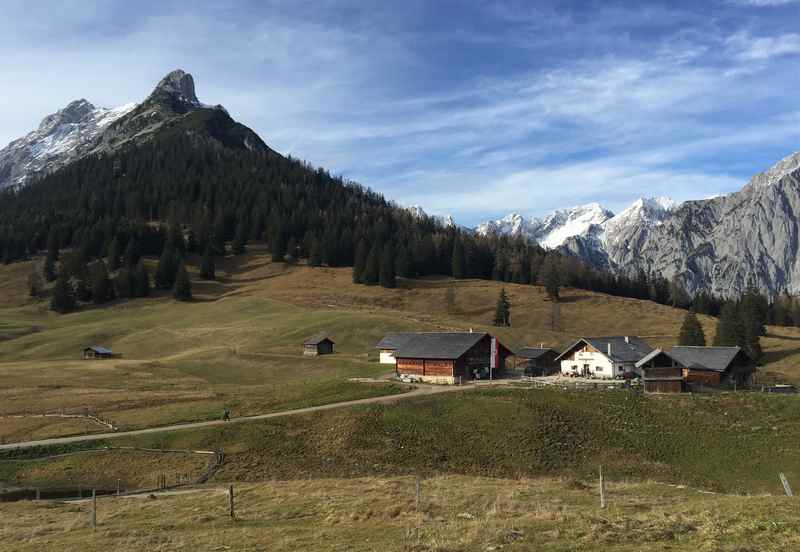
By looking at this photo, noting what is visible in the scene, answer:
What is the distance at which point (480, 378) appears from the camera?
78.9 metres

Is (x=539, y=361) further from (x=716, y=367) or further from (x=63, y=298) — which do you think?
(x=63, y=298)

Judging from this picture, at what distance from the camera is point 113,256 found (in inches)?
6993

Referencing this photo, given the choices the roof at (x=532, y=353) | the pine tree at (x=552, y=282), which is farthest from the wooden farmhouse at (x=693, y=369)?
the pine tree at (x=552, y=282)

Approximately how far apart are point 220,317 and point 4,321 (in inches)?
1811

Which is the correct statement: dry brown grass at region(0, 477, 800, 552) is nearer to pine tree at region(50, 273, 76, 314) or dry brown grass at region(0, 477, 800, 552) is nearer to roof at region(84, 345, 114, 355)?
roof at region(84, 345, 114, 355)

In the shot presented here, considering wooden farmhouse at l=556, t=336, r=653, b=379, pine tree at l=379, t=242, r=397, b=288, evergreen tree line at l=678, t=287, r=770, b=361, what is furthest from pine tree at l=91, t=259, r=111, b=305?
evergreen tree line at l=678, t=287, r=770, b=361

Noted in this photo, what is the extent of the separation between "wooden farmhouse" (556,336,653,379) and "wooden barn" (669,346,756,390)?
6853mm

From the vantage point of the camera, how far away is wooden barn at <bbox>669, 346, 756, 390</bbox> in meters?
74.6

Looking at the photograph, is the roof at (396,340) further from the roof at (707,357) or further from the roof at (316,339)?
the roof at (707,357)

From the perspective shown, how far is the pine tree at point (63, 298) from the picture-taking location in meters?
149

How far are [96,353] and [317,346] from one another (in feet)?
129

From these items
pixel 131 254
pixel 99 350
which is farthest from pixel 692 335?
pixel 131 254

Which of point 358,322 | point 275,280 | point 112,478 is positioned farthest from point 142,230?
point 112,478

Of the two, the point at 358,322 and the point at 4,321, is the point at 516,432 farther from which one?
the point at 4,321
